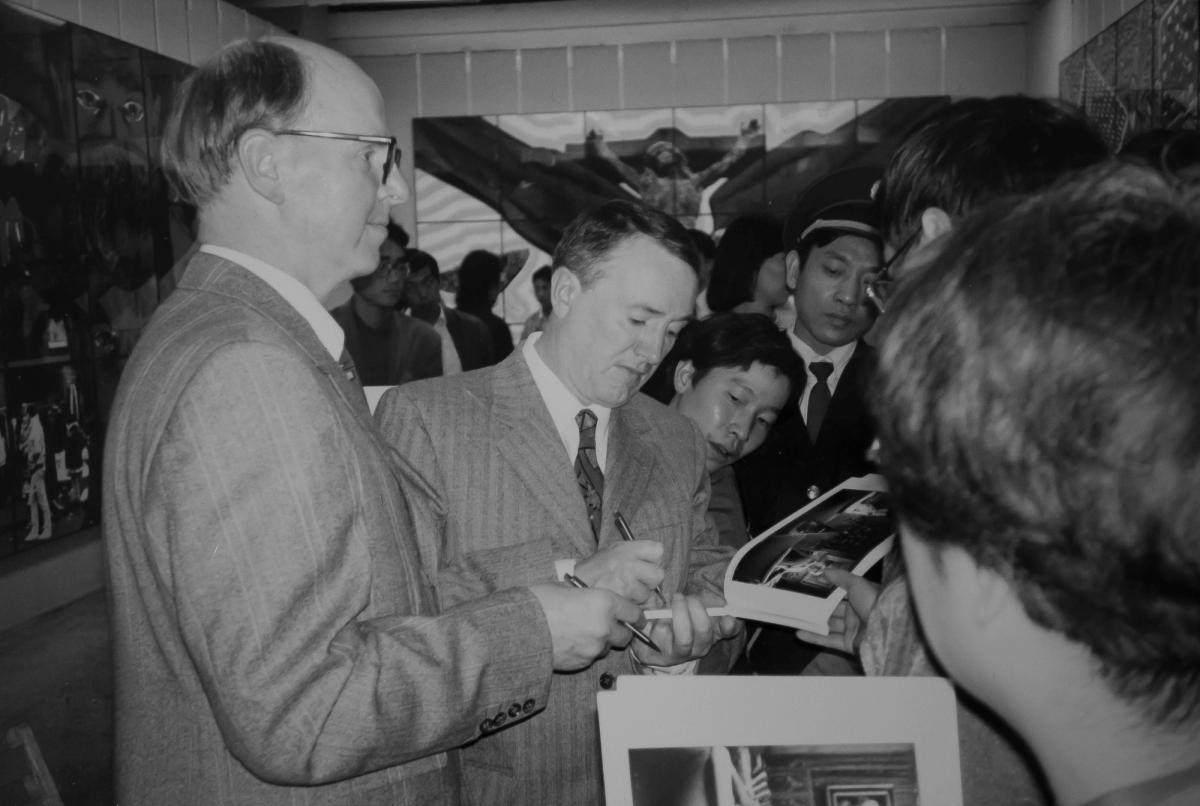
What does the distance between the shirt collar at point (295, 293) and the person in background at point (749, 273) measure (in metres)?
2.80

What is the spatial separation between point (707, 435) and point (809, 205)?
3.38 ft

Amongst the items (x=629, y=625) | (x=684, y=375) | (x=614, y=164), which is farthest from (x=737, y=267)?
(x=614, y=164)

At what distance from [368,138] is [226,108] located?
19cm

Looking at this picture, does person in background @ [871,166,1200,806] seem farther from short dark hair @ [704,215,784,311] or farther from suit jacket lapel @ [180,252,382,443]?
short dark hair @ [704,215,784,311]

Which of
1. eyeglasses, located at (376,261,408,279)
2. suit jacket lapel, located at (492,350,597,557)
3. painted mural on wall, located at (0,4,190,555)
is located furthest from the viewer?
eyeglasses, located at (376,261,408,279)

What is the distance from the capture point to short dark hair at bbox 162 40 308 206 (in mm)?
1303

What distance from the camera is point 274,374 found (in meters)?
1.09

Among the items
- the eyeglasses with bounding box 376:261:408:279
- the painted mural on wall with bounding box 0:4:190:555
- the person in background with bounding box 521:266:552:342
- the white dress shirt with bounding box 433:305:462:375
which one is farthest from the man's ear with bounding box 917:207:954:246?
the person in background with bounding box 521:266:552:342

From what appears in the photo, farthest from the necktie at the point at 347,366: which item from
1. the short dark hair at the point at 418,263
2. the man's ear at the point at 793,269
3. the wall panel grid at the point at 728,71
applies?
the wall panel grid at the point at 728,71

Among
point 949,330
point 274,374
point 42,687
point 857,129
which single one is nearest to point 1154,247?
point 949,330

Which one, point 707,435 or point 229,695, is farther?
point 707,435

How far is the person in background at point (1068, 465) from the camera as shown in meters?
0.62

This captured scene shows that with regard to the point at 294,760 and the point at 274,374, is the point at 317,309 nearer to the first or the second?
the point at 274,374

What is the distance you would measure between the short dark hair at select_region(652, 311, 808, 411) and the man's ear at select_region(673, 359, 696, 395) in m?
0.02
